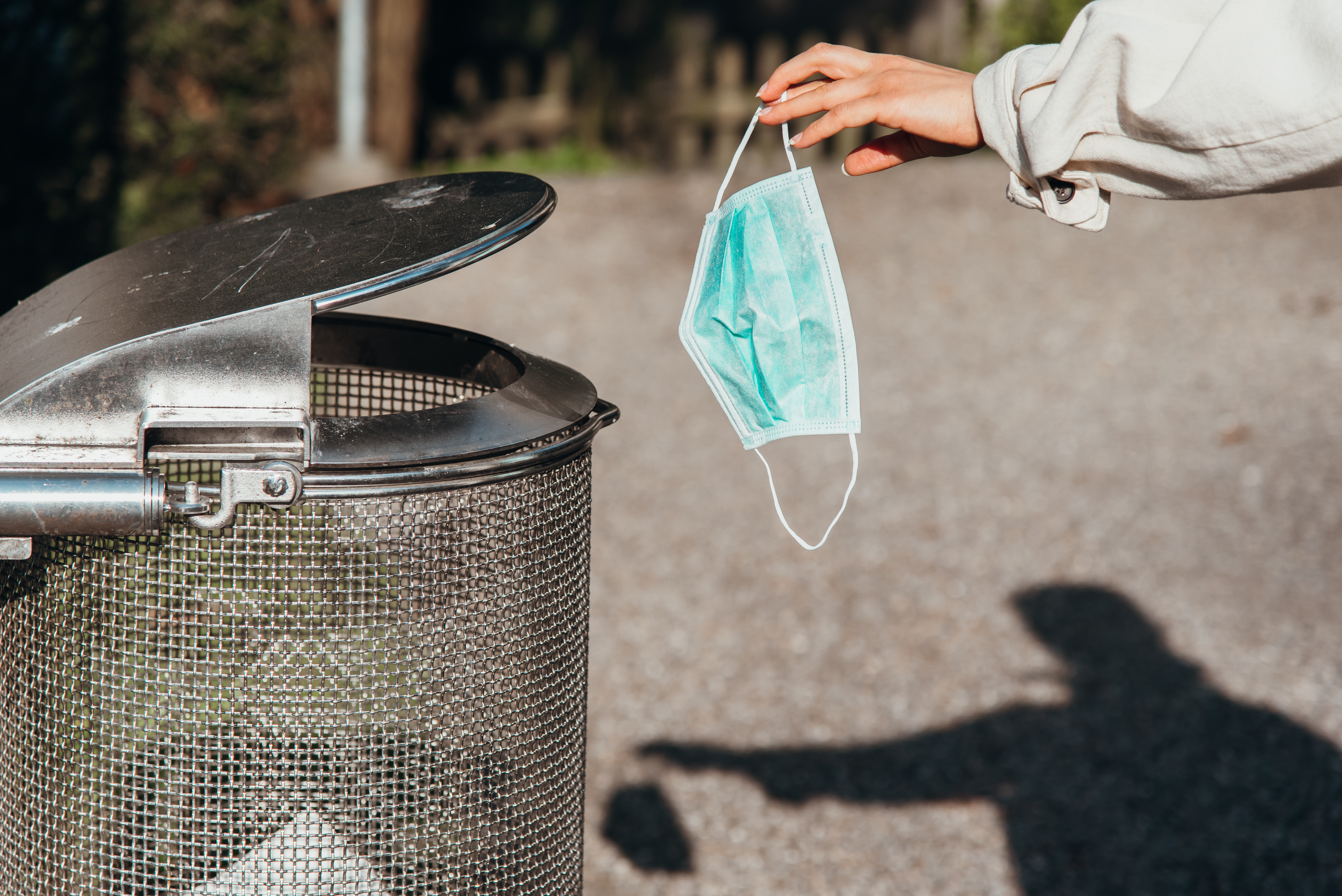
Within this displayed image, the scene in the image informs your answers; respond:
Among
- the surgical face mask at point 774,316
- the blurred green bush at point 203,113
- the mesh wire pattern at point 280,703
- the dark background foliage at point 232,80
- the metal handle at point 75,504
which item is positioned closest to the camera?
the metal handle at point 75,504

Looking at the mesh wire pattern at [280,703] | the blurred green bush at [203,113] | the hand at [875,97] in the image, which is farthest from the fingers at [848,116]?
the blurred green bush at [203,113]

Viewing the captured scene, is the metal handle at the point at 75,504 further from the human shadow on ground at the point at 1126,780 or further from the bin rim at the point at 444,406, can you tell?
the human shadow on ground at the point at 1126,780

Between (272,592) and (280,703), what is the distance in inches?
4.9

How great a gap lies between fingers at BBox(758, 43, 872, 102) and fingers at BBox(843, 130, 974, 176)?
91 millimetres

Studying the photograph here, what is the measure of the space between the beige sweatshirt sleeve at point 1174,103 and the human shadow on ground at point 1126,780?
1.78 m

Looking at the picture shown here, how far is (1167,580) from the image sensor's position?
11.9 feet

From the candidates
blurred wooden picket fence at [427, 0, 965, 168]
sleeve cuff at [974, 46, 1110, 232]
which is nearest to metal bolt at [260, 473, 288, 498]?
sleeve cuff at [974, 46, 1110, 232]

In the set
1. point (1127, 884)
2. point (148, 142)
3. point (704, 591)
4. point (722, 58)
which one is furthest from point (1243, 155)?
point (722, 58)

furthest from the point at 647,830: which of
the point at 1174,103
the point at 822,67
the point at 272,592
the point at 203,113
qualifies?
the point at 203,113

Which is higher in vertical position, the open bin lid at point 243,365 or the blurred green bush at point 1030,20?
the blurred green bush at point 1030,20

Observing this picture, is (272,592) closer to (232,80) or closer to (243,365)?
(243,365)

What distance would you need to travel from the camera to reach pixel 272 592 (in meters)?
1.34

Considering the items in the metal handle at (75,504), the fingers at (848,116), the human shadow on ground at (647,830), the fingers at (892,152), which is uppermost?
the fingers at (848,116)

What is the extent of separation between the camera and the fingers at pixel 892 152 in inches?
58.3
